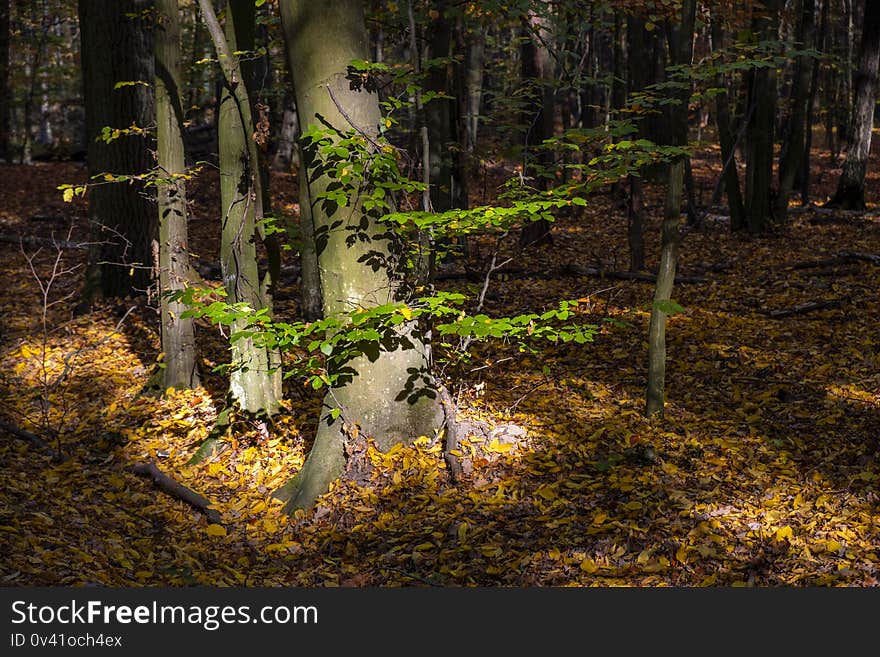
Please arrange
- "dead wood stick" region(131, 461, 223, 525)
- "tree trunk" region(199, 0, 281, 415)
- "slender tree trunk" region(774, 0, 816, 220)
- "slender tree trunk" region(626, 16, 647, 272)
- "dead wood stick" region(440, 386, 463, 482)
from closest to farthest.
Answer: "dead wood stick" region(440, 386, 463, 482) < "dead wood stick" region(131, 461, 223, 525) < "tree trunk" region(199, 0, 281, 415) < "slender tree trunk" region(626, 16, 647, 272) < "slender tree trunk" region(774, 0, 816, 220)

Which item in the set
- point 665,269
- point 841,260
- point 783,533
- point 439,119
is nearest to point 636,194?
point 439,119

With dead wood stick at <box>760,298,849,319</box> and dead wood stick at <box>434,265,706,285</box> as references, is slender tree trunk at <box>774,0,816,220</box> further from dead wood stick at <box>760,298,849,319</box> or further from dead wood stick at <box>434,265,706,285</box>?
dead wood stick at <box>760,298,849,319</box>

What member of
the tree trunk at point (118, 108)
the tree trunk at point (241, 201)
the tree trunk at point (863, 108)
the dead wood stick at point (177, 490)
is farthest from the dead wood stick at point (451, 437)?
Result: the tree trunk at point (863, 108)

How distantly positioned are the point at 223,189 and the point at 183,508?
8.46 feet

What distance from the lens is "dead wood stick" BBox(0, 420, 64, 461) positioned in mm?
6189

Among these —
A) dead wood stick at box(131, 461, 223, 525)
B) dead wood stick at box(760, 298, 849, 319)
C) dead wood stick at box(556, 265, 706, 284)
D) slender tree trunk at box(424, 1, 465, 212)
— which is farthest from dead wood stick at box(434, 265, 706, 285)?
dead wood stick at box(131, 461, 223, 525)

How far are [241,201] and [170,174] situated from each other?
0.98 m

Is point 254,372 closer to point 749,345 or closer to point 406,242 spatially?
point 406,242

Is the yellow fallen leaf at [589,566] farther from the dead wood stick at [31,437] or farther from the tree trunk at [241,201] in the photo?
the dead wood stick at [31,437]

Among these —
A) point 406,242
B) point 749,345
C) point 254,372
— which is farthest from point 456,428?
point 749,345

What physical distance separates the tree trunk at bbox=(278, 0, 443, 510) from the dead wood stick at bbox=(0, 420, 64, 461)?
213 cm

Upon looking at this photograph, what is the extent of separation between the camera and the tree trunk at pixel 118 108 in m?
9.15

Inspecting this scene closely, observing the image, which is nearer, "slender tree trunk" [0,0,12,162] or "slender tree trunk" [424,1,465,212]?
"slender tree trunk" [424,1,465,212]

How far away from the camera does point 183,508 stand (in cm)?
555
